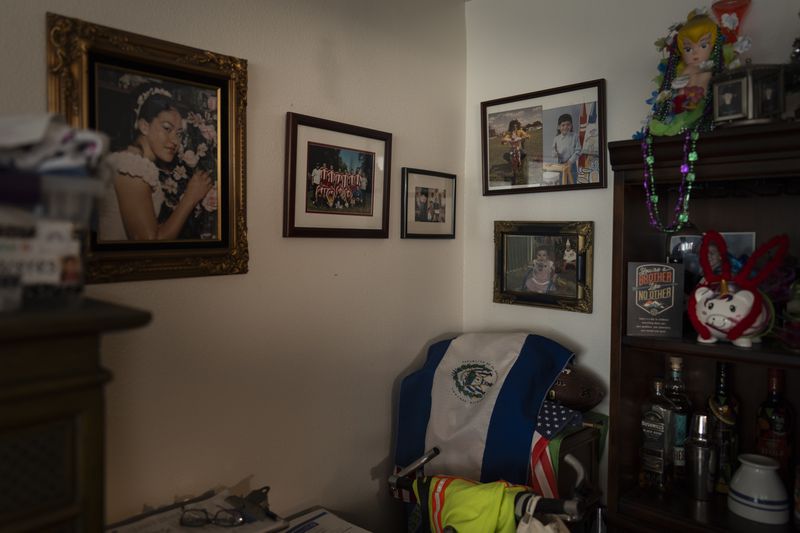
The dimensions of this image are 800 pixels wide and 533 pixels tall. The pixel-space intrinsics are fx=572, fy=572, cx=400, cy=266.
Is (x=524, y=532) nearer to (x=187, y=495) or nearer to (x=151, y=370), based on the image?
(x=187, y=495)

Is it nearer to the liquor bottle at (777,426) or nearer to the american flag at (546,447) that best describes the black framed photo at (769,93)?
the liquor bottle at (777,426)

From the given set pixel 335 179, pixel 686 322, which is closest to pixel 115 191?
pixel 335 179

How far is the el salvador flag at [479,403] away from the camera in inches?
76.2

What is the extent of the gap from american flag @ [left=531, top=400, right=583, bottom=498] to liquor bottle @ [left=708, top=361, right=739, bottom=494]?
0.42 meters

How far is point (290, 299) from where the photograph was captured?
6.29ft

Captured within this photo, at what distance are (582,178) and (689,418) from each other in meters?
0.95

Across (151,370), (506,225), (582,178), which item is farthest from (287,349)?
(582,178)

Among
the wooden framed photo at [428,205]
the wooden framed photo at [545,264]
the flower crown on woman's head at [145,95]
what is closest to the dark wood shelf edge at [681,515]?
the wooden framed photo at [545,264]

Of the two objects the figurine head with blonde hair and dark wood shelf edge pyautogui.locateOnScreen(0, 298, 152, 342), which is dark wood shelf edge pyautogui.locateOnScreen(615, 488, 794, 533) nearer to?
the figurine head with blonde hair

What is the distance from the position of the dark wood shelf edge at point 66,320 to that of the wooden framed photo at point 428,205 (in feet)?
4.87

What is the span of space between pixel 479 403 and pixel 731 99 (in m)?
1.22

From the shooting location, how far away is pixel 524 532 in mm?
1540

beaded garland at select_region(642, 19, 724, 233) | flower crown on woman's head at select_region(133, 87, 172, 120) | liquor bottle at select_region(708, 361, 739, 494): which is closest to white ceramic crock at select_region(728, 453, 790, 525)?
liquor bottle at select_region(708, 361, 739, 494)

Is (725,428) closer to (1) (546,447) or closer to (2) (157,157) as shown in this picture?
(1) (546,447)
